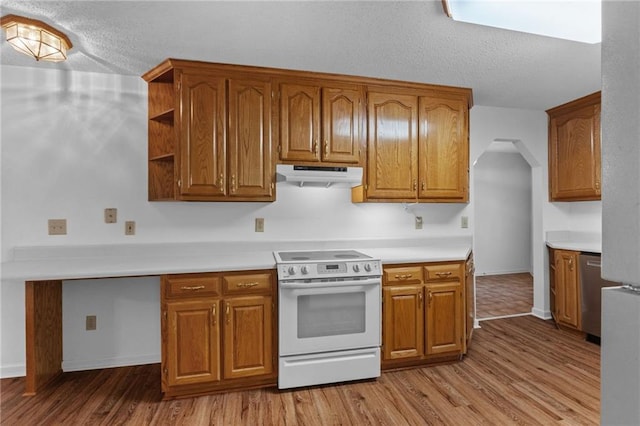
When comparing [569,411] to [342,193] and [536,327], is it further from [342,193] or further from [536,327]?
[342,193]

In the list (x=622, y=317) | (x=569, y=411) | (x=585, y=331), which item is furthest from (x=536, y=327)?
(x=622, y=317)

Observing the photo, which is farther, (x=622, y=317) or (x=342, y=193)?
(x=342, y=193)

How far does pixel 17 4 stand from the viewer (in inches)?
73.0

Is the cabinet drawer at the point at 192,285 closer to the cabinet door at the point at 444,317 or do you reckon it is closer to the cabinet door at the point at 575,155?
the cabinet door at the point at 444,317

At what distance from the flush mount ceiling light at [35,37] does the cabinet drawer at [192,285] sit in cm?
160

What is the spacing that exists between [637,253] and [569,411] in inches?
96.0

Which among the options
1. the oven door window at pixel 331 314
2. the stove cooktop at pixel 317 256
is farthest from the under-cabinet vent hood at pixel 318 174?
the oven door window at pixel 331 314

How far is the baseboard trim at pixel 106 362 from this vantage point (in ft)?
9.01

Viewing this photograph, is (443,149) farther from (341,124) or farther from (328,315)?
(328,315)

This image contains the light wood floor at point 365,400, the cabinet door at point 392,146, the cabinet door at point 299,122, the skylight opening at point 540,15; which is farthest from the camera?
the cabinet door at point 392,146

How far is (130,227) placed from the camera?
286 centimetres

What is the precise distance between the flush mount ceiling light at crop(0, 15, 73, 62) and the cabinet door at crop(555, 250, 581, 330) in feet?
14.6

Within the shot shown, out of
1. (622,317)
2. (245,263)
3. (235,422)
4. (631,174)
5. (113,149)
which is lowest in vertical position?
(235,422)

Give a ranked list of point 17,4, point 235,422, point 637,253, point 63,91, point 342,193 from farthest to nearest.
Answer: point 342,193, point 63,91, point 235,422, point 17,4, point 637,253
